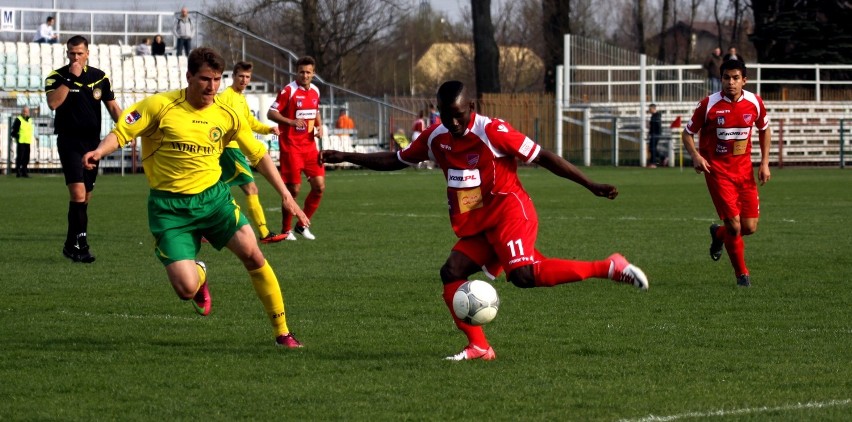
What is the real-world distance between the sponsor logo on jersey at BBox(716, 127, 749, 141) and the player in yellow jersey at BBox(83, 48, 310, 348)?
4.75 metres

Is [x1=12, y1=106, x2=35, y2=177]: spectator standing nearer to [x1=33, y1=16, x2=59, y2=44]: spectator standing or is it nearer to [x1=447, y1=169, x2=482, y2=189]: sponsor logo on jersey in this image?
[x1=33, y1=16, x2=59, y2=44]: spectator standing

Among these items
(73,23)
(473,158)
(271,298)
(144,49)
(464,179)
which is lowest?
(271,298)

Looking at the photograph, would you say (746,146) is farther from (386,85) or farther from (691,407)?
(386,85)

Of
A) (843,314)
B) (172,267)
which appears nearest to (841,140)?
(843,314)

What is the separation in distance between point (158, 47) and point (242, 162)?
26.6m

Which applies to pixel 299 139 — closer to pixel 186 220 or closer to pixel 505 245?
pixel 186 220

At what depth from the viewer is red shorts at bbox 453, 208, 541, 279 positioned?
275 inches

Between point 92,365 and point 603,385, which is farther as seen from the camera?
point 92,365

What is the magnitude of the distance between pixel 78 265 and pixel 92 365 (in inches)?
210

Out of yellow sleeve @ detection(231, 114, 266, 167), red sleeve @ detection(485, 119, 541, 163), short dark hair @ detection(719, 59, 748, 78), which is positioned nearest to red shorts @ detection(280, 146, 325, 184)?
short dark hair @ detection(719, 59, 748, 78)

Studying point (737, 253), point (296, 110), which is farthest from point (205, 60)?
point (296, 110)

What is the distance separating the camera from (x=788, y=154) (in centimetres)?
3784

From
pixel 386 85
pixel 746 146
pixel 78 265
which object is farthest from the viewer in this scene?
pixel 386 85

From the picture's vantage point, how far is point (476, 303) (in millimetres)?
6836
